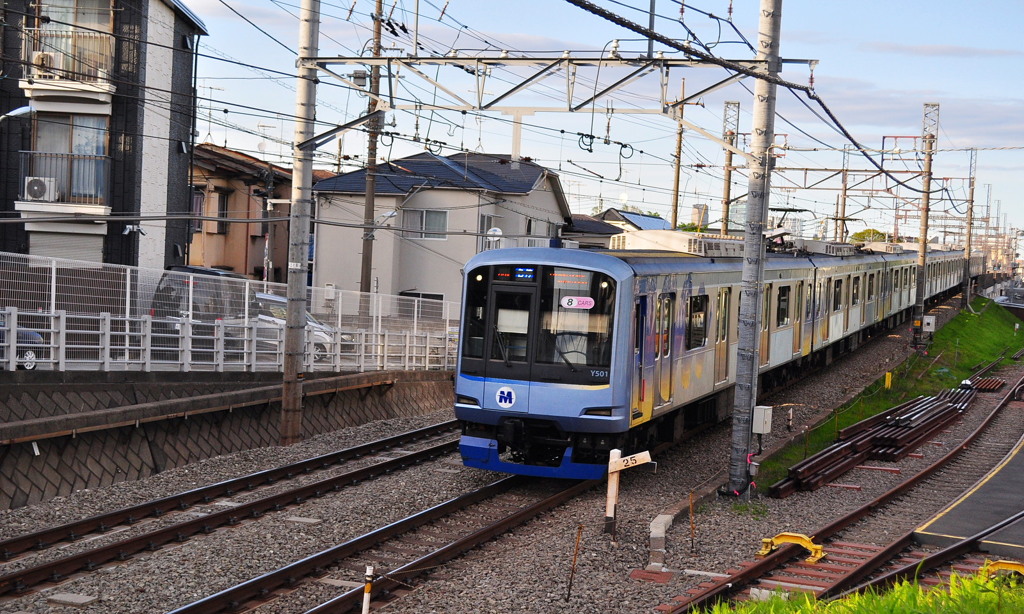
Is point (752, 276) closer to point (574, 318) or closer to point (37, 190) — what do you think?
point (574, 318)

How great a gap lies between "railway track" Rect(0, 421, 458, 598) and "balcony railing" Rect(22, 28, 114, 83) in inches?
528

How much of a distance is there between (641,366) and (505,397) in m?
1.62

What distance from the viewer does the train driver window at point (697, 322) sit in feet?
45.6

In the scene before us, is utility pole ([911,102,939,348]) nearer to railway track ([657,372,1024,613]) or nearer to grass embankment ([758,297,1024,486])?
grass embankment ([758,297,1024,486])

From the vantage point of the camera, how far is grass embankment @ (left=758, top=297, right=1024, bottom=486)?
15727mm

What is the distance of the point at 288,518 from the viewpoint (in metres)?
10.1

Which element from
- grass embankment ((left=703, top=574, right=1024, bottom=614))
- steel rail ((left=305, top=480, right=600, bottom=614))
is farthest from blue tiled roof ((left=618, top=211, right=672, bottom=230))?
grass embankment ((left=703, top=574, right=1024, bottom=614))

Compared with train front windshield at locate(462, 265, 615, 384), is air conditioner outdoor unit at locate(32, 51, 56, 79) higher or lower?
higher

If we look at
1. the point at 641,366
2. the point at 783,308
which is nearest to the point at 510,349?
the point at 641,366

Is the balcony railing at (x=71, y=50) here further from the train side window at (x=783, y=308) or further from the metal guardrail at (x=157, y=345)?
the train side window at (x=783, y=308)

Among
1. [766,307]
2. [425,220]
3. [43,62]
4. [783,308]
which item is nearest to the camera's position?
[766,307]

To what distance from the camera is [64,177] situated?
23.2 metres

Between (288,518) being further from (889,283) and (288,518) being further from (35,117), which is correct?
(889,283)

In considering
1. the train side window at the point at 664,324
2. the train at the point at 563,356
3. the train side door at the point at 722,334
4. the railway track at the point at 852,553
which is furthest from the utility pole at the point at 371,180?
the railway track at the point at 852,553
